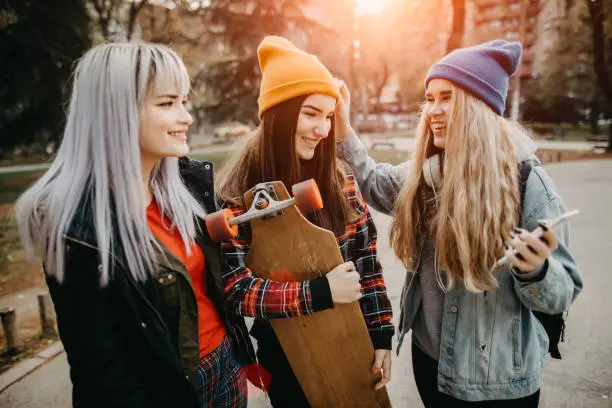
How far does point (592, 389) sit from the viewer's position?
307 cm

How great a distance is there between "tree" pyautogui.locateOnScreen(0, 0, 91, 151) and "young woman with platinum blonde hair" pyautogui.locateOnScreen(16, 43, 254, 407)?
9.54 meters

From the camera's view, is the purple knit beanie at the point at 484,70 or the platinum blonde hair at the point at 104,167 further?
the purple knit beanie at the point at 484,70

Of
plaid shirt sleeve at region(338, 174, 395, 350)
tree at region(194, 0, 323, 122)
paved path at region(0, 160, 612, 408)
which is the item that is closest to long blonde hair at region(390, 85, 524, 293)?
plaid shirt sleeve at region(338, 174, 395, 350)

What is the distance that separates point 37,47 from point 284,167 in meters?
10.8

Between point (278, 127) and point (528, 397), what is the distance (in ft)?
5.33

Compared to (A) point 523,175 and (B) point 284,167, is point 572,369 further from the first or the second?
(B) point 284,167

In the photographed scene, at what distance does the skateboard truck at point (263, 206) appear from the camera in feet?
4.87

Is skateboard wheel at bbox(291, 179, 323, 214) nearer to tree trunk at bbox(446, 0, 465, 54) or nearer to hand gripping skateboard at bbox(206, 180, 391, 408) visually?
hand gripping skateboard at bbox(206, 180, 391, 408)

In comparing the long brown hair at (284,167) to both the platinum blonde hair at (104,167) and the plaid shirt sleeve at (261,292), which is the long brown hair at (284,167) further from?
the platinum blonde hair at (104,167)

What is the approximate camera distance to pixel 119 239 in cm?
147

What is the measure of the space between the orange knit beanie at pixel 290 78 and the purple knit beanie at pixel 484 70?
1.64 feet

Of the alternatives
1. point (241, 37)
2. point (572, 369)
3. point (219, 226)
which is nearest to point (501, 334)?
point (219, 226)

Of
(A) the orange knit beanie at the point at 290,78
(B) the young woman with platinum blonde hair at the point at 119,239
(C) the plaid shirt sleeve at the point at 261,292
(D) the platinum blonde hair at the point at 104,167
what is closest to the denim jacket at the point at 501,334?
(C) the plaid shirt sleeve at the point at 261,292

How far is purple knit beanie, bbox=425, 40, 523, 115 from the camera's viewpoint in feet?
5.49
